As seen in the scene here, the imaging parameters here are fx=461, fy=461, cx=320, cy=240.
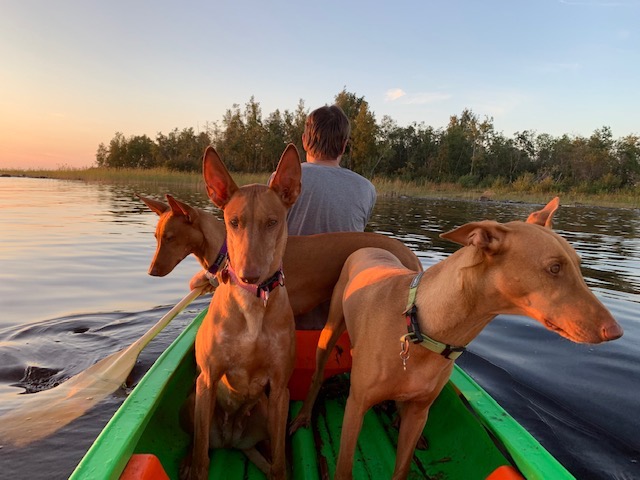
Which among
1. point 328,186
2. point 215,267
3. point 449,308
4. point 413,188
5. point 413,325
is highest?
point 328,186

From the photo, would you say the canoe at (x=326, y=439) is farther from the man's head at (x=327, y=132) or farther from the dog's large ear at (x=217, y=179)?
the man's head at (x=327, y=132)

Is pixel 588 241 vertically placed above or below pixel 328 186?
below

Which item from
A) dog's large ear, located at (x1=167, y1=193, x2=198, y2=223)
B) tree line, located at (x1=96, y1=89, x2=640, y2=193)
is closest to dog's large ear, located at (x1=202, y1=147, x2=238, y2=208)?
dog's large ear, located at (x1=167, y1=193, x2=198, y2=223)

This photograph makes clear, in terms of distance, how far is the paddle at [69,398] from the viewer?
4.12 m

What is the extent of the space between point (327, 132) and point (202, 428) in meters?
2.81

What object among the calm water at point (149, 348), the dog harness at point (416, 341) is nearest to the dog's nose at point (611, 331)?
the dog harness at point (416, 341)

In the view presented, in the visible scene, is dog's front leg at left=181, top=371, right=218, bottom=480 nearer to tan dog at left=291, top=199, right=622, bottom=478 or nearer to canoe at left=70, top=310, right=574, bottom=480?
canoe at left=70, top=310, right=574, bottom=480

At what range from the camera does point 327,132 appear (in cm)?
443

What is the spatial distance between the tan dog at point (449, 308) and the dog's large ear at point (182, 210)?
2426 millimetres

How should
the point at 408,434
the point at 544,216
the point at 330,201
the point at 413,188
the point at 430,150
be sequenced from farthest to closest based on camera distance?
the point at 430,150
the point at 413,188
the point at 330,201
the point at 408,434
the point at 544,216

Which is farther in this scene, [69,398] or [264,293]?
[69,398]

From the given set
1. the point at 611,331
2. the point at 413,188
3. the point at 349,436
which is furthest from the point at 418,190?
the point at 611,331

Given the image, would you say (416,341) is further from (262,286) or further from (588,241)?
(588,241)

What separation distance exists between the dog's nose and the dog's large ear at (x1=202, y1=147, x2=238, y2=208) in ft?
6.98
